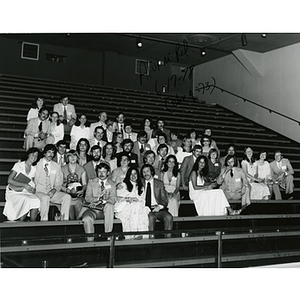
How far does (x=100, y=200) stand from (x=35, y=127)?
2205 mm

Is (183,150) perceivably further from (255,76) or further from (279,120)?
(255,76)

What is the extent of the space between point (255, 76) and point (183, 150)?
542 centimetres

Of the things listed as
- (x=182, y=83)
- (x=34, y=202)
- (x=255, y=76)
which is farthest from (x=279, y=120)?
(x=34, y=202)

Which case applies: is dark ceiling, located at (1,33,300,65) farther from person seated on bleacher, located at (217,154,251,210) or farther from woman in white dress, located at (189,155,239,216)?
woman in white dress, located at (189,155,239,216)

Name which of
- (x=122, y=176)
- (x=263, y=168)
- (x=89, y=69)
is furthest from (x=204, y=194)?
(x=89, y=69)

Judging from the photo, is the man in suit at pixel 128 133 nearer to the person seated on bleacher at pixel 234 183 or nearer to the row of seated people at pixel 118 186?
the row of seated people at pixel 118 186

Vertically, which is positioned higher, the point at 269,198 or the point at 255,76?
the point at 255,76

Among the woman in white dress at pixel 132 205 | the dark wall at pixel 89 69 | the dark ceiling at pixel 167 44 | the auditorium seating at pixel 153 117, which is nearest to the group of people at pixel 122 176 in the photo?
the woman in white dress at pixel 132 205

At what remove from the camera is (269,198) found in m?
6.49

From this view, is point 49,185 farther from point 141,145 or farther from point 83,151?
point 141,145

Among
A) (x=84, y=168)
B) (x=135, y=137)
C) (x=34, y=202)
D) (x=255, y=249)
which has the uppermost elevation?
(x=135, y=137)

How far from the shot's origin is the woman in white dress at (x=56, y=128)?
6.47 metres

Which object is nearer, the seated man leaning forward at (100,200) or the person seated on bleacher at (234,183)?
the seated man leaning forward at (100,200)

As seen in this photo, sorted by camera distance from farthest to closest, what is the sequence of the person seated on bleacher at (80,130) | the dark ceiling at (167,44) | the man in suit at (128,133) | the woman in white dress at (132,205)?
1. the dark ceiling at (167,44)
2. the man in suit at (128,133)
3. the person seated on bleacher at (80,130)
4. the woman in white dress at (132,205)
